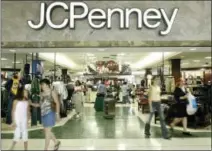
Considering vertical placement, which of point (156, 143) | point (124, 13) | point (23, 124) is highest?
point (124, 13)

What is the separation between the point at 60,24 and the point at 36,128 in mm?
3295

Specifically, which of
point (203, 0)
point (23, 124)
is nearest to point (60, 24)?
point (23, 124)

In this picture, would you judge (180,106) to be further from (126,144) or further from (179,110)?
(126,144)

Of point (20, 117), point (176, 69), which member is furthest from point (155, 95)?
point (176, 69)

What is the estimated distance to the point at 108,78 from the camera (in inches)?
572

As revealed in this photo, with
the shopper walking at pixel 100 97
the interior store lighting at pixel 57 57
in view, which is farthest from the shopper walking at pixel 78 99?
the shopper walking at pixel 100 97

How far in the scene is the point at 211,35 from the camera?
5094mm

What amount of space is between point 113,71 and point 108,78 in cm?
133

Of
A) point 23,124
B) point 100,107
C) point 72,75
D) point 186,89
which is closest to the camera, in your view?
point 23,124

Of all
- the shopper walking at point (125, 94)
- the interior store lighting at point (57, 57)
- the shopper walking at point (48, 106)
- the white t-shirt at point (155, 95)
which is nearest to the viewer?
the shopper walking at point (48, 106)

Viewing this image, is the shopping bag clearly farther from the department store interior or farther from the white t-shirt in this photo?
the white t-shirt

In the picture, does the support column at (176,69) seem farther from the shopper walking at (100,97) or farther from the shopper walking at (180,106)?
the shopper walking at (180,106)

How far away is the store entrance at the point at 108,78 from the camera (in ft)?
21.9

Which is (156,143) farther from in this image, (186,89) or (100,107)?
(100,107)
